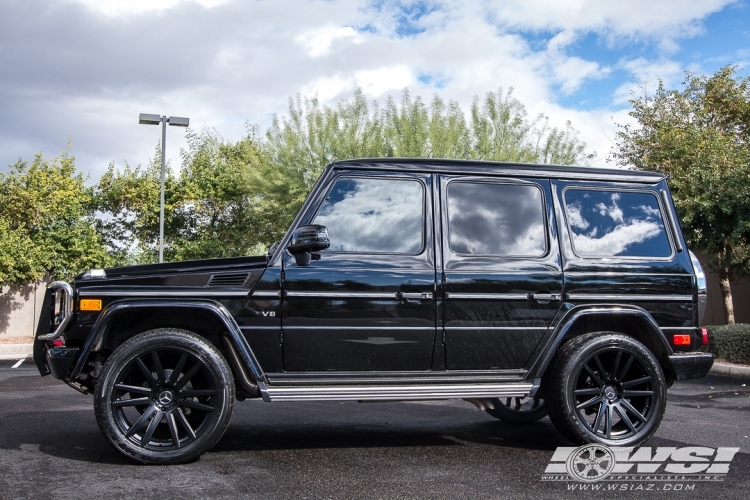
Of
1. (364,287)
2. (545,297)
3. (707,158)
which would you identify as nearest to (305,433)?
(364,287)

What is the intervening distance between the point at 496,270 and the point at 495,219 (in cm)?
43

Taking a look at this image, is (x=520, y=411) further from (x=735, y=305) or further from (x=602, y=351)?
(x=735, y=305)

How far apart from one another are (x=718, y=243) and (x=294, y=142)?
12168mm

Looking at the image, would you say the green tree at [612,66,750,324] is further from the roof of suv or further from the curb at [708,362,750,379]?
the roof of suv

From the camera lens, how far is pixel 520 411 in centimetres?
664

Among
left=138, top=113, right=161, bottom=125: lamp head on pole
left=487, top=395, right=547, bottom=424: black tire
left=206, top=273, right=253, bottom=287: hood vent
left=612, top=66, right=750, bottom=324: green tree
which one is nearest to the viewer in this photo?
left=206, top=273, right=253, bottom=287: hood vent

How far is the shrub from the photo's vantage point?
12.9 meters

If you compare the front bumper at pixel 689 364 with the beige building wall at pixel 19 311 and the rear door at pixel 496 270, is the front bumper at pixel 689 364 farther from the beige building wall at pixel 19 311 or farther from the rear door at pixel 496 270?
the beige building wall at pixel 19 311

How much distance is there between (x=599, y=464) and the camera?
5000 millimetres

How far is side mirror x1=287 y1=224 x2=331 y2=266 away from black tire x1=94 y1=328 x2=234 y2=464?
85cm

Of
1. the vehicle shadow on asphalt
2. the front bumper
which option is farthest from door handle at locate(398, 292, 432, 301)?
the front bumper

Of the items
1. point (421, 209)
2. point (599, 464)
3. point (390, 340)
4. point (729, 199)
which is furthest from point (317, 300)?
point (729, 199)

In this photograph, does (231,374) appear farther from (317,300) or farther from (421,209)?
(421,209)

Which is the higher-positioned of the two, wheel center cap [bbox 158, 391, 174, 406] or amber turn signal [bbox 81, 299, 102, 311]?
amber turn signal [bbox 81, 299, 102, 311]
